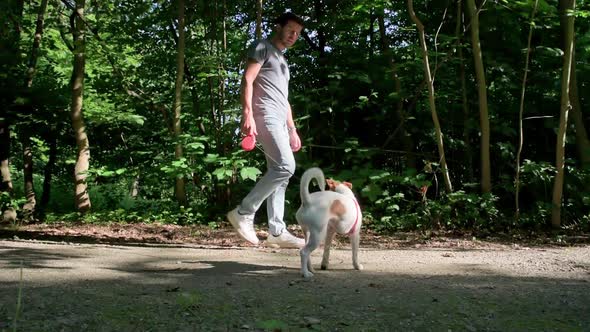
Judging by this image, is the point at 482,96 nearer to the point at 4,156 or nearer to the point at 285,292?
the point at 285,292

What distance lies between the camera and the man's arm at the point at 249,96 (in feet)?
15.0

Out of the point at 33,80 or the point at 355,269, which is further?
the point at 33,80

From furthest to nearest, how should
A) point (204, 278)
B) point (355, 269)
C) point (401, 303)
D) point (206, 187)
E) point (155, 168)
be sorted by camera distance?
point (206, 187), point (155, 168), point (355, 269), point (204, 278), point (401, 303)

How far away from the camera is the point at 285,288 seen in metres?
3.53

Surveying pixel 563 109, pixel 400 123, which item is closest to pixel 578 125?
pixel 563 109

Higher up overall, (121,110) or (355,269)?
(121,110)

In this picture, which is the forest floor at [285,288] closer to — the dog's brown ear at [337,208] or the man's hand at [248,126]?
the dog's brown ear at [337,208]

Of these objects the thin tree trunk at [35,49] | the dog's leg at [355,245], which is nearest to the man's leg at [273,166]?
the dog's leg at [355,245]

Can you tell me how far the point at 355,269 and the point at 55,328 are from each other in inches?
102

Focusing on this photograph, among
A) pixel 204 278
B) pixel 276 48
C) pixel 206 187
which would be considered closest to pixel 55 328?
pixel 204 278

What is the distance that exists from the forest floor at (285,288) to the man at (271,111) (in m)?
0.39

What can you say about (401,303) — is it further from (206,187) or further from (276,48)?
(206,187)

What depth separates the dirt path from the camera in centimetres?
265

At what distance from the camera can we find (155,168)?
29.1ft
